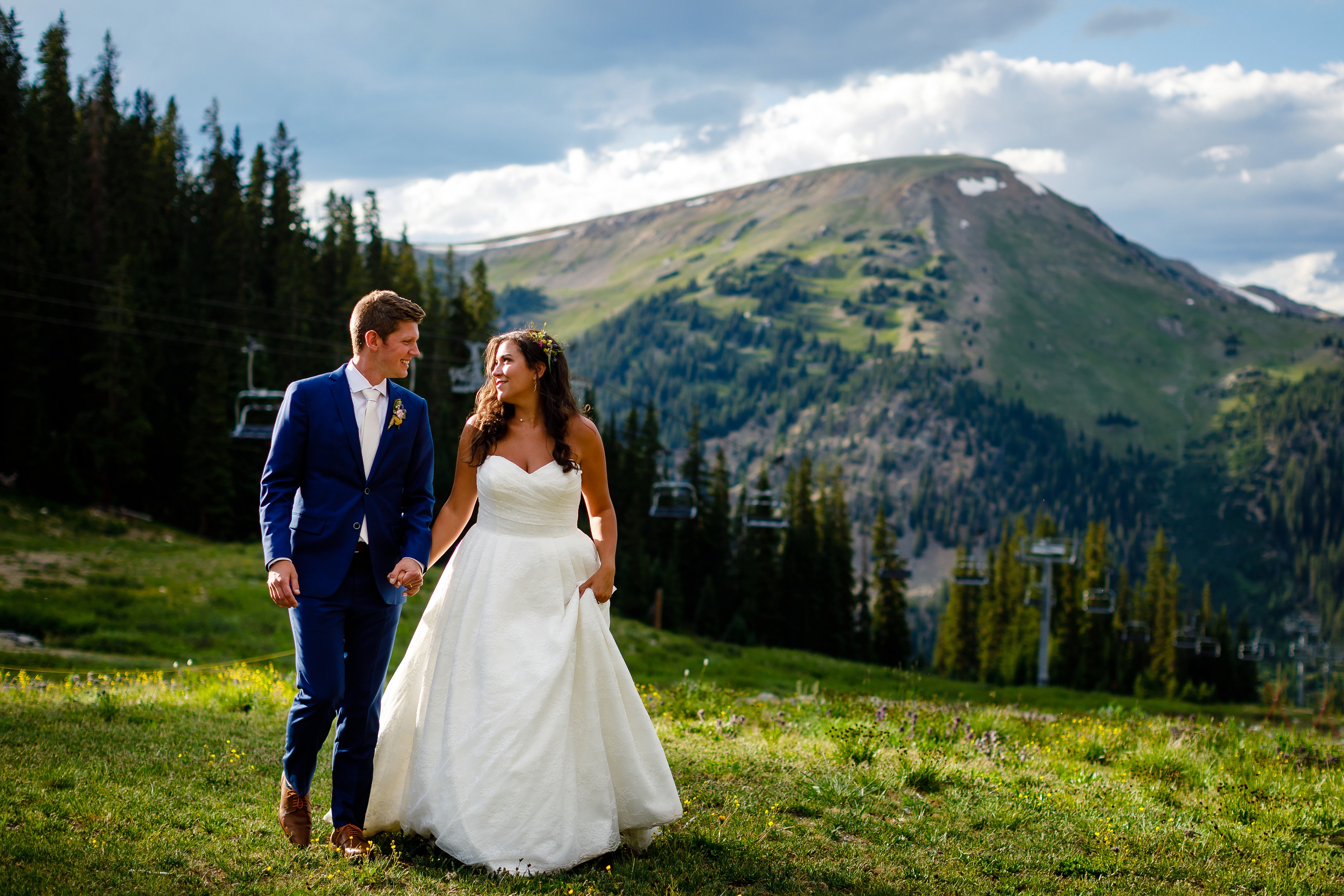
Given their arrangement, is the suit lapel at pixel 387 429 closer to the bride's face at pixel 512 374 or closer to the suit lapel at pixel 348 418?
the suit lapel at pixel 348 418

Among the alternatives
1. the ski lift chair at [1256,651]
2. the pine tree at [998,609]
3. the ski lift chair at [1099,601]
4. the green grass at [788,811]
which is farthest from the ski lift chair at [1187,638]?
the green grass at [788,811]

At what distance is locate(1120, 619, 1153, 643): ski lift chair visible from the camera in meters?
79.6

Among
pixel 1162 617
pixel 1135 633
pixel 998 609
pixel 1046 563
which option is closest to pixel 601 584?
pixel 1046 563

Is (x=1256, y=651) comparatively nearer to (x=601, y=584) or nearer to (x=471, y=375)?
(x=471, y=375)

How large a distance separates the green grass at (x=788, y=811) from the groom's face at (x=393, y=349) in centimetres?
263

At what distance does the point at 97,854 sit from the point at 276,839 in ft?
2.82

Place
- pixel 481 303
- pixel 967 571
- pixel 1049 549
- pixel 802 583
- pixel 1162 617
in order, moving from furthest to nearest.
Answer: pixel 1162 617 → pixel 802 583 → pixel 967 571 → pixel 481 303 → pixel 1049 549

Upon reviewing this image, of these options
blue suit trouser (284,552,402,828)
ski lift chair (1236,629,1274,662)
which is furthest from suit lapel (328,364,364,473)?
ski lift chair (1236,629,1274,662)

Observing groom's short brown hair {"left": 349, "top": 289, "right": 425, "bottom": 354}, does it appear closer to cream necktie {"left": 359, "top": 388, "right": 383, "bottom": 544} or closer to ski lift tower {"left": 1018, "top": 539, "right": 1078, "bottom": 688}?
cream necktie {"left": 359, "top": 388, "right": 383, "bottom": 544}

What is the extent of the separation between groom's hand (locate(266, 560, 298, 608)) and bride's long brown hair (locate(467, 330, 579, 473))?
46.1 inches

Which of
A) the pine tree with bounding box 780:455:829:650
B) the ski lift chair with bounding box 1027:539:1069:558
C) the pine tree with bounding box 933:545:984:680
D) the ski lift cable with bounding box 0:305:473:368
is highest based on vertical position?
the ski lift cable with bounding box 0:305:473:368

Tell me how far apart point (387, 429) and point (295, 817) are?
218cm

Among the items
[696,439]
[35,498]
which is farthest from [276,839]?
[696,439]

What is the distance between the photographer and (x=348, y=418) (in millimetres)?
5332
